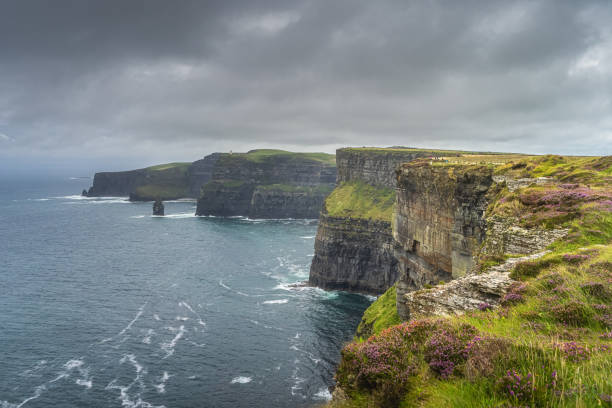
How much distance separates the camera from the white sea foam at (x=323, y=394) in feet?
174

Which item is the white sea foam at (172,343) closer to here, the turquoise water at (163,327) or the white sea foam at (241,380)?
the turquoise water at (163,327)

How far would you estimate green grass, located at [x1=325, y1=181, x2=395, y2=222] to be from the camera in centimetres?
11656

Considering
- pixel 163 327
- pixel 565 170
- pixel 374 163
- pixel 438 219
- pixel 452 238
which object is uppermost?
pixel 374 163

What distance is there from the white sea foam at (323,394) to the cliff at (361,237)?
4987 centimetres

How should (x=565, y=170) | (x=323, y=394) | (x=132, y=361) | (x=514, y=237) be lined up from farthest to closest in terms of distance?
Result: (x=132, y=361)
(x=323, y=394)
(x=565, y=170)
(x=514, y=237)

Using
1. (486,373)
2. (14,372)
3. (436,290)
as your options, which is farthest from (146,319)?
(486,373)

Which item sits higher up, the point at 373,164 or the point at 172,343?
the point at 373,164

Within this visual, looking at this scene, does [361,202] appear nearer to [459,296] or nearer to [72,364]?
[72,364]

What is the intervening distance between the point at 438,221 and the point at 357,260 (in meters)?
55.3

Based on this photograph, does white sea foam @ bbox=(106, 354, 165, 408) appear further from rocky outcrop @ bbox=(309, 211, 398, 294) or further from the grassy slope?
rocky outcrop @ bbox=(309, 211, 398, 294)

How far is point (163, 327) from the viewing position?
2874 inches

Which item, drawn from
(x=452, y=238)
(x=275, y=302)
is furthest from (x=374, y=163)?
(x=452, y=238)

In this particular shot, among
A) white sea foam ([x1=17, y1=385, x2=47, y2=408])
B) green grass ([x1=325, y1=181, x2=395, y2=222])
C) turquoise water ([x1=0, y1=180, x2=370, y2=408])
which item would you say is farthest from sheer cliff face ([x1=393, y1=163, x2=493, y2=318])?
white sea foam ([x1=17, y1=385, x2=47, y2=408])

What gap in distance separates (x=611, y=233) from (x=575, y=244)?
2.40 metres
